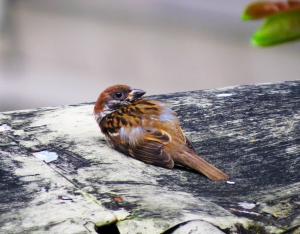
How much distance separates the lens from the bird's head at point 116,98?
4.13m

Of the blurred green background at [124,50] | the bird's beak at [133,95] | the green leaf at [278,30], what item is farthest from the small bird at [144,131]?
the blurred green background at [124,50]

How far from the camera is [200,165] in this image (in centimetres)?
354

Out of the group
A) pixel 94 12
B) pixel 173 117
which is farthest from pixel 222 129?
pixel 94 12

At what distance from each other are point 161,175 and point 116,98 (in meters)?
0.77

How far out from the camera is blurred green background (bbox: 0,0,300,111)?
1213cm

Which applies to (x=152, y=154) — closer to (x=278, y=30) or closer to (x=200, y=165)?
(x=200, y=165)

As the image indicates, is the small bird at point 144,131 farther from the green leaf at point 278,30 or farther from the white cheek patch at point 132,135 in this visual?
the green leaf at point 278,30

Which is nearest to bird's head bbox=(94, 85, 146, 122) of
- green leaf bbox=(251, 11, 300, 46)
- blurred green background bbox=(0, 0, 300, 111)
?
green leaf bbox=(251, 11, 300, 46)

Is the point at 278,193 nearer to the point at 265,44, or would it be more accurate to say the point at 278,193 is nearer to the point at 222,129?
the point at 222,129

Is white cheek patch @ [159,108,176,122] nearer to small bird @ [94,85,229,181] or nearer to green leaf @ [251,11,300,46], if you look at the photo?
small bird @ [94,85,229,181]

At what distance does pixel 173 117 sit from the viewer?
13.1 ft

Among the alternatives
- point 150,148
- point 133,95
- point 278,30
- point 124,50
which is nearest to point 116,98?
point 133,95

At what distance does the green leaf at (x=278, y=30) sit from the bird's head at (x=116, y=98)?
237 centimetres

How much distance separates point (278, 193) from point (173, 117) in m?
0.88
